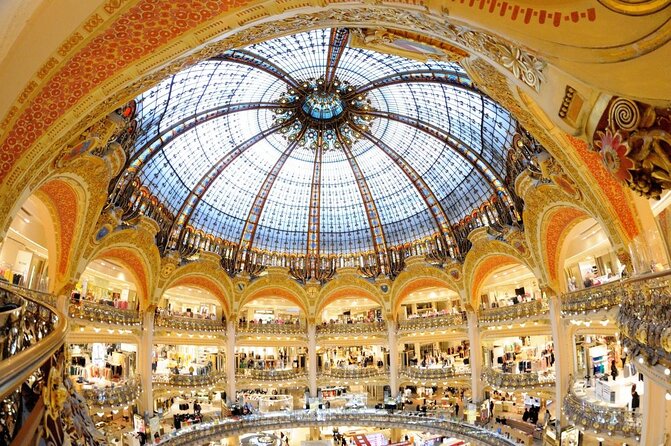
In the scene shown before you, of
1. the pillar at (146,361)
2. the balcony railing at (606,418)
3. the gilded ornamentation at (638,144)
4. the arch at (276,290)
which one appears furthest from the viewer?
the arch at (276,290)

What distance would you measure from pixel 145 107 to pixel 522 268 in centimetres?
3300

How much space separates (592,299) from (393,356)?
22822 mm

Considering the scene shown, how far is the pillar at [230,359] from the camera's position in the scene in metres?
41.5

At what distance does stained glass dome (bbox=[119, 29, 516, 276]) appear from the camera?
27.9m

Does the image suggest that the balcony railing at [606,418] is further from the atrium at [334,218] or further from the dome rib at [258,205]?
the dome rib at [258,205]

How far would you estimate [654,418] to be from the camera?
17.8 m

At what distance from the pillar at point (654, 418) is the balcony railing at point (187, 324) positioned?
113 feet

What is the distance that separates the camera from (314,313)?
45.6 meters

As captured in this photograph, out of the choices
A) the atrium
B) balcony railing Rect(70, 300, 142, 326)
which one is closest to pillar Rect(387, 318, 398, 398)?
the atrium

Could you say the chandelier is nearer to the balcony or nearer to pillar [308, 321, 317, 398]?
pillar [308, 321, 317, 398]

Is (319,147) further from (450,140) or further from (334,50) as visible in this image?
(334,50)

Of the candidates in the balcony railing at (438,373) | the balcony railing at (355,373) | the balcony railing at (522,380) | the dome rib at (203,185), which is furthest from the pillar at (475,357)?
the dome rib at (203,185)

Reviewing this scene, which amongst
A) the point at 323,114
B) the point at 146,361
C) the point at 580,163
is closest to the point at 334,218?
the point at 323,114

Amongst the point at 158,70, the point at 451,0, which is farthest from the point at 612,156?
the point at 158,70
